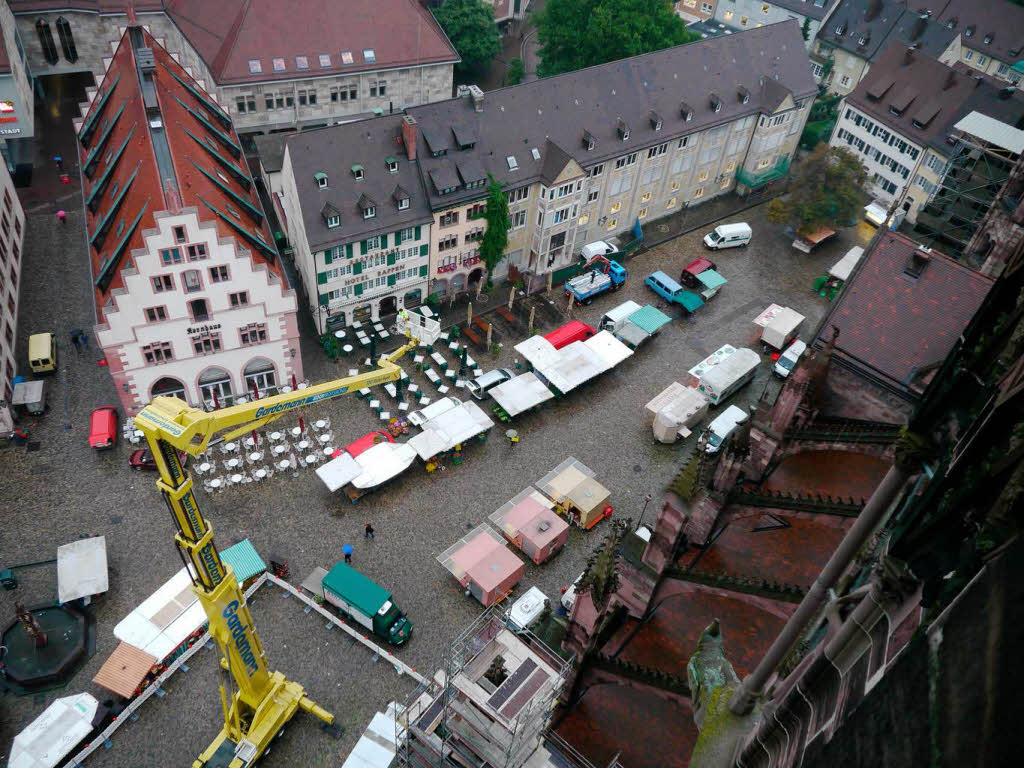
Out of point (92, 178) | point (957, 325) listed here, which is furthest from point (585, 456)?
point (92, 178)

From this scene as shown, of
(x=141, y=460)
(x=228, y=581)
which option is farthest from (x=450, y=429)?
(x=228, y=581)

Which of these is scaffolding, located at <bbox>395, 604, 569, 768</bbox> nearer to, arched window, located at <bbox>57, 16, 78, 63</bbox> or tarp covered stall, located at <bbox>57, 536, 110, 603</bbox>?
tarp covered stall, located at <bbox>57, 536, 110, 603</bbox>

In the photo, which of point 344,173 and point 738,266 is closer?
point 344,173

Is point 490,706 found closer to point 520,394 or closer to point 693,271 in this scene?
point 520,394

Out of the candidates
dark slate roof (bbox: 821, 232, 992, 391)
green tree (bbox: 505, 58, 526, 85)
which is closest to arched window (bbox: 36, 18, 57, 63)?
green tree (bbox: 505, 58, 526, 85)

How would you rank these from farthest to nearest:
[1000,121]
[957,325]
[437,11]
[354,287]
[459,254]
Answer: [437,11] → [1000,121] → [459,254] → [354,287] → [957,325]

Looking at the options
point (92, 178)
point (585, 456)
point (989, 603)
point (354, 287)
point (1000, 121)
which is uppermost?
point (989, 603)

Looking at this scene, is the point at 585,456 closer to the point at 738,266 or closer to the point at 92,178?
the point at 738,266
